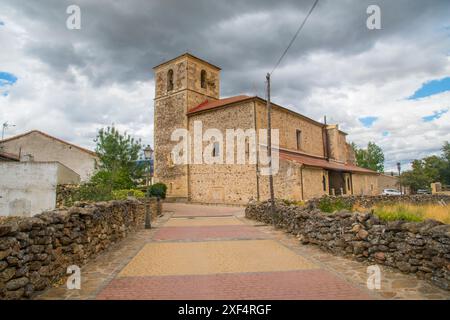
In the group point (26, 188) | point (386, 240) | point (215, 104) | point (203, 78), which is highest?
point (203, 78)

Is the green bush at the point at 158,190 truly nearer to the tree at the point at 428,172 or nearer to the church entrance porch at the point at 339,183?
the church entrance porch at the point at 339,183

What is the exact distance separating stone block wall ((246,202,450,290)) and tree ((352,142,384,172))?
56.8m

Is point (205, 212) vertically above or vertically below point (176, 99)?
below

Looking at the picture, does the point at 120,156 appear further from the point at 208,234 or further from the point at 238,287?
the point at 238,287

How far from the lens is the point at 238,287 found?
5039mm

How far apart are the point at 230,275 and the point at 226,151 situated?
20741 mm

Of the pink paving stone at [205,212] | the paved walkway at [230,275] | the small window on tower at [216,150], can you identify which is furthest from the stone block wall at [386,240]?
the small window on tower at [216,150]

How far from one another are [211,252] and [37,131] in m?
24.5

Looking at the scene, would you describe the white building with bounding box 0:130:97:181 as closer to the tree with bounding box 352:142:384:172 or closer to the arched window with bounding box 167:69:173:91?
the arched window with bounding box 167:69:173:91

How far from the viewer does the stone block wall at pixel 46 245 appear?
4.13 meters

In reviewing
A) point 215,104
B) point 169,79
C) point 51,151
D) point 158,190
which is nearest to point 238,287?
point 158,190

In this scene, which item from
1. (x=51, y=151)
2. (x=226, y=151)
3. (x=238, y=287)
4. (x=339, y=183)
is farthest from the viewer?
(x=339, y=183)

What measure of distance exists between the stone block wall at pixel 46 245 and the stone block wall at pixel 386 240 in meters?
5.96

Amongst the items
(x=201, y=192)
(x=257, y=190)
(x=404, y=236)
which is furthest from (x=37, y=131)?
(x=404, y=236)
